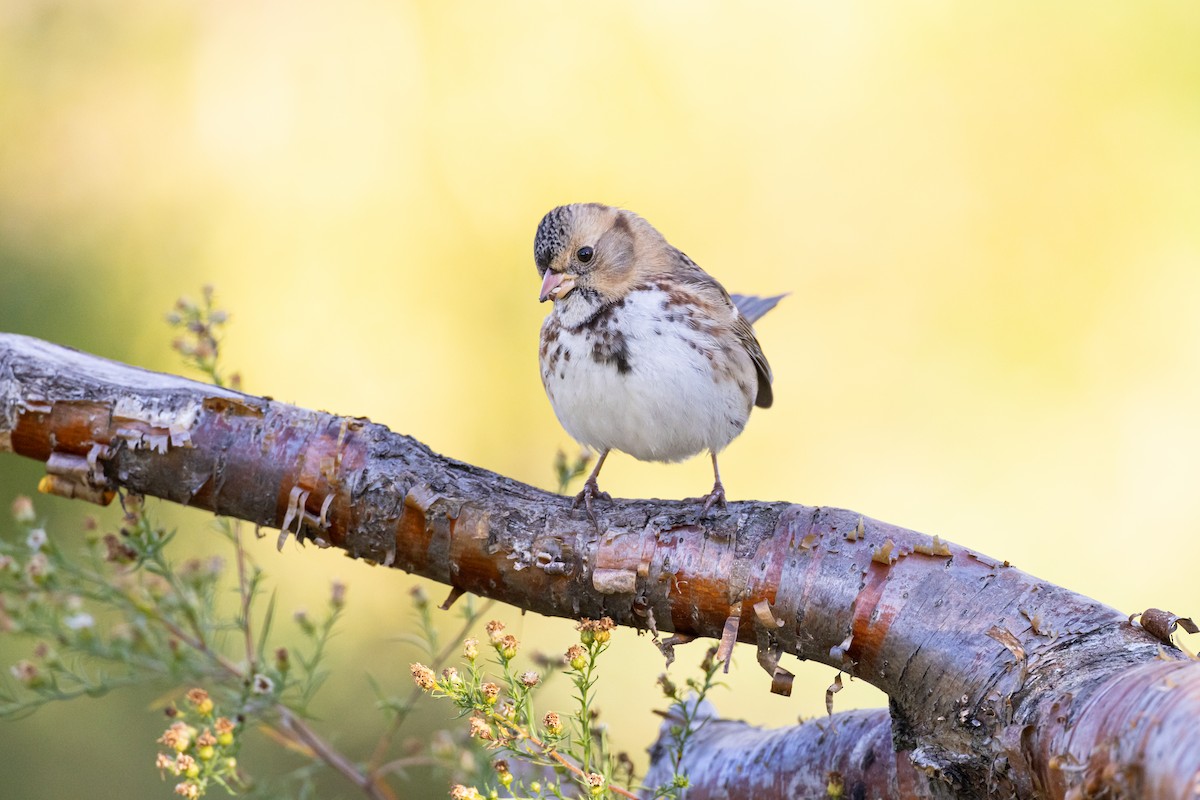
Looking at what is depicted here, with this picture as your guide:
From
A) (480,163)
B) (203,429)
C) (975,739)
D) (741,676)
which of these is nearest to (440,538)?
(203,429)

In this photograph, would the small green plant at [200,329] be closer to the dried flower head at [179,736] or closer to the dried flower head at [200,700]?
the dried flower head at [200,700]

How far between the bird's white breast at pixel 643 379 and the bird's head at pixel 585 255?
5 cm

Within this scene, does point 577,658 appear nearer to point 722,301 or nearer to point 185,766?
point 185,766

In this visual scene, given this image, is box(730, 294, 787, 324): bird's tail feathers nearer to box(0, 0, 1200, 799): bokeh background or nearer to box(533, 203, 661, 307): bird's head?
box(533, 203, 661, 307): bird's head

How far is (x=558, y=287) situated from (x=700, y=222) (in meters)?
2.06

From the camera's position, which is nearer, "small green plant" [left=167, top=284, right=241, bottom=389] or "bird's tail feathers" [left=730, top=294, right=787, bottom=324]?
"small green plant" [left=167, top=284, right=241, bottom=389]

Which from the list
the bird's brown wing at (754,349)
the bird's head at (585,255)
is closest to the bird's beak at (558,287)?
the bird's head at (585,255)

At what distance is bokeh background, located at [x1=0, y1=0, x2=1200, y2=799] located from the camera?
424 centimetres

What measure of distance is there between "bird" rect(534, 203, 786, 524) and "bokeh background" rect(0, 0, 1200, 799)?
1578 millimetres

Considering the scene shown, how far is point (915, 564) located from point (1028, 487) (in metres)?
2.78

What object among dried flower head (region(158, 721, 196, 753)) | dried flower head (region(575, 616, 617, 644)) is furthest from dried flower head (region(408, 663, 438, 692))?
dried flower head (region(158, 721, 196, 753))

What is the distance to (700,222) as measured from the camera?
4609 mm

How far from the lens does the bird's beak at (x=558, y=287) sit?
265 centimetres

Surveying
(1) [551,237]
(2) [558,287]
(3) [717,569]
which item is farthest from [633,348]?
(3) [717,569]
